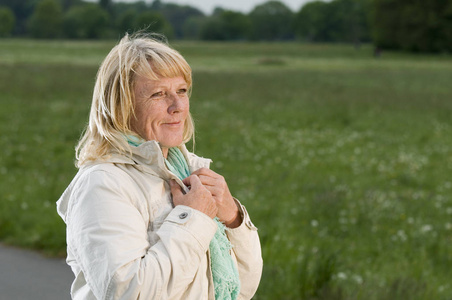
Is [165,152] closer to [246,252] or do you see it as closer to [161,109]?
[161,109]

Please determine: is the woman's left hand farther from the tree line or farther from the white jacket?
the tree line

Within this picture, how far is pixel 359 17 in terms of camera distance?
13925cm

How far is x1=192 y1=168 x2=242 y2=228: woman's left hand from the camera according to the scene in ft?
6.84

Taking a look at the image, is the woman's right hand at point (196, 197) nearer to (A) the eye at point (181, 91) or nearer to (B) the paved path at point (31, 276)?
(A) the eye at point (181, 91)

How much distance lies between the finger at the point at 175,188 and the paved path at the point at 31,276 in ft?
10.7

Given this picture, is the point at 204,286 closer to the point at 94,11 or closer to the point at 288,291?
the point at 288,291

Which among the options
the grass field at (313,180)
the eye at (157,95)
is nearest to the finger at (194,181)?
the eye at (157,95)

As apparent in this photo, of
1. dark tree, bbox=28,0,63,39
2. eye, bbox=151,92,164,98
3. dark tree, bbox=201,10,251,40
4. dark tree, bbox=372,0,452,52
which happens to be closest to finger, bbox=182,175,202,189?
eye, bbox=151,92,164,98

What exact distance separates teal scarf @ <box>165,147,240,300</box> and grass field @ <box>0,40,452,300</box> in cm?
254

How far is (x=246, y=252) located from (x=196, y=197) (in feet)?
1.32

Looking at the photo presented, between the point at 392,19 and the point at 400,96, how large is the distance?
234 feet

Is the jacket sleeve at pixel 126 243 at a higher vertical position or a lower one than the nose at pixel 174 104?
lower

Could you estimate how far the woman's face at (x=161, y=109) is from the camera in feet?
6.77

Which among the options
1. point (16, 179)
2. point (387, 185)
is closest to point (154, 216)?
point (16, 179)
